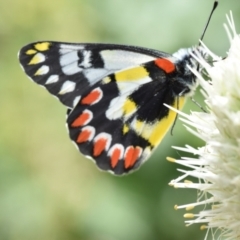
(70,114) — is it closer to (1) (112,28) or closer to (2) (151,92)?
(2) (151,92)

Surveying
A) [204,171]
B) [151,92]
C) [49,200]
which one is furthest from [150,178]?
[204,171]

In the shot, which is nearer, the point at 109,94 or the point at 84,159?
the point at 109,94

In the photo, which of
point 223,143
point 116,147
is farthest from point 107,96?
point 223,143

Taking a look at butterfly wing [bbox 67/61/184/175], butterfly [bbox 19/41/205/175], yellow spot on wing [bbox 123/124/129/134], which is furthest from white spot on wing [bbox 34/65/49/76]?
yellow spot on wing [bbox 123/124/129/134]

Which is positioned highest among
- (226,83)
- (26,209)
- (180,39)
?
(180,39)

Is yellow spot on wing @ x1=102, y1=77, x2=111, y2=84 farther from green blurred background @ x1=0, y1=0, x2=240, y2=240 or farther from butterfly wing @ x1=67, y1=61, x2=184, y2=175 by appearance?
green blurred background @ x1=0, y1=0, x2=240, y2=240

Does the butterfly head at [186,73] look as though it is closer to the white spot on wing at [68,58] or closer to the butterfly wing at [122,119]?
the butterfly wing at [122,119]

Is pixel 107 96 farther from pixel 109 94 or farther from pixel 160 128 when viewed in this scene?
pixel 160 128
